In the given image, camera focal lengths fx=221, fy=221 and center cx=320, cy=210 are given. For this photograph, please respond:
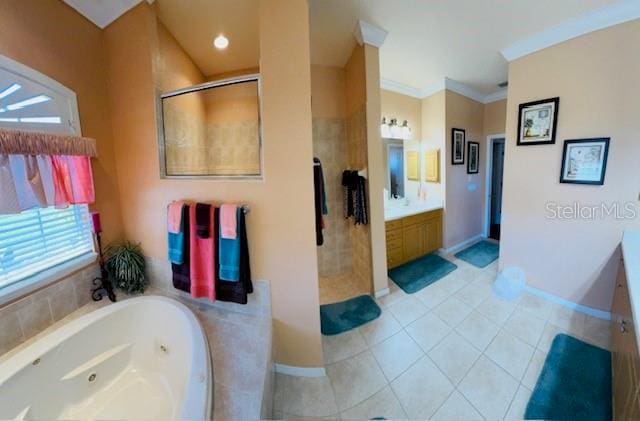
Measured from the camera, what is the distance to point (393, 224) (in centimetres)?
286

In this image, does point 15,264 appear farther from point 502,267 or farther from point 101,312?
point 502,267

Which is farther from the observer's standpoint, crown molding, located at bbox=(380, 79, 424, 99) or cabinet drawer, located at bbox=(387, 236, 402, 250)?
crown molding, located at bbox=(380, 79, 424, 99)

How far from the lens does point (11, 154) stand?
4.03 ft

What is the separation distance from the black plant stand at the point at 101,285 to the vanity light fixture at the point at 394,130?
10.5ft

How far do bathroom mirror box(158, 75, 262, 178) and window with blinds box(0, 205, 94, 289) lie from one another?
0.68m

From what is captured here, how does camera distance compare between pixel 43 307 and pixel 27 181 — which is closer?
pixel 27 181

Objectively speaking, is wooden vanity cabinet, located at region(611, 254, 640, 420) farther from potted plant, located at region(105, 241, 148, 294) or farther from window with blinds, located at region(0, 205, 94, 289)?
window with blinds, located at region(0, 205, 94, 289)

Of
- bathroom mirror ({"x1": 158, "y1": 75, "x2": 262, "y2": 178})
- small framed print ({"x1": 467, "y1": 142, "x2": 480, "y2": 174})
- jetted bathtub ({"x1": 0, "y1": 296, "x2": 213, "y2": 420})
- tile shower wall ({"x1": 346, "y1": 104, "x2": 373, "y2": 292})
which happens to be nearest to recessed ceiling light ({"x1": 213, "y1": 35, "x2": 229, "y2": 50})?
bathroom mirror ({"x1": 158, "y1": 75, "x2": 262, "y2": 178})

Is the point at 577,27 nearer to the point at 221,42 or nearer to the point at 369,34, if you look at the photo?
the point at 369,34

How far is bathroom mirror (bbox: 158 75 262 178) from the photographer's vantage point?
1.55 meters

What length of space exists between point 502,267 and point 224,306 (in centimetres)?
312

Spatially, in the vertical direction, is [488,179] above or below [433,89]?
below

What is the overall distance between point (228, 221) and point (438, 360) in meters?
1.81

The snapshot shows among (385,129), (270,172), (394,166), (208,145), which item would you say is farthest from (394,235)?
(208,145)
